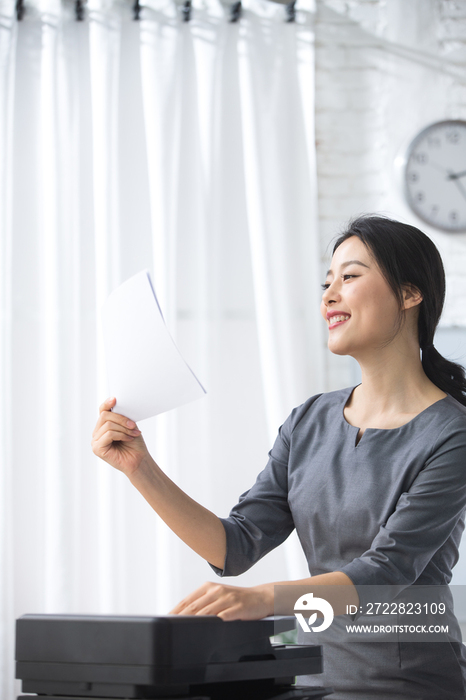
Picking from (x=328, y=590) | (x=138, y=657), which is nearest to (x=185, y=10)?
(x=328, y=590)

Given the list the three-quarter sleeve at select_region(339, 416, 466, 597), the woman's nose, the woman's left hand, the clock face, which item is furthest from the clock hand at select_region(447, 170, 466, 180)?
the woman's left hand

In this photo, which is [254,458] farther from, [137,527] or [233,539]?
[233,539]

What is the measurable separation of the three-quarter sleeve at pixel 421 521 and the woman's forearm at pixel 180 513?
0.28 m

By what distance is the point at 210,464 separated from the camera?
232 centimetres

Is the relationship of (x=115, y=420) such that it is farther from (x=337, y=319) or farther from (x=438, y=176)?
(x=438, y=176)

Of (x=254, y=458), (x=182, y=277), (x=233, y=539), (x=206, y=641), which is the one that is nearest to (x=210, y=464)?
(x=254, y=458)

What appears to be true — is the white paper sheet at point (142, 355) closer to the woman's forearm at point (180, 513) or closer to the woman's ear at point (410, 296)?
the woman's forearm at point (180, 513)

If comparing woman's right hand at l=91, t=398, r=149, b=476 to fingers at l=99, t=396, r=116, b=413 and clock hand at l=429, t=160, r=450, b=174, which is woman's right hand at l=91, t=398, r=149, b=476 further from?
clock hand at l=429, t=160, r=450, b=174

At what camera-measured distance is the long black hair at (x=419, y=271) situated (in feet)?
4.17

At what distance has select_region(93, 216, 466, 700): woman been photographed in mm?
1049

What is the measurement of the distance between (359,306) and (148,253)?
1.29 m

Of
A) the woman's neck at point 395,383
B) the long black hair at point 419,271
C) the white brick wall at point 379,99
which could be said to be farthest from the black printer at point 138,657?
the white brick wall at point 379,99

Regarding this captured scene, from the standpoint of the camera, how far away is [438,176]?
8.30 ft

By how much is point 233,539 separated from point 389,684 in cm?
36
